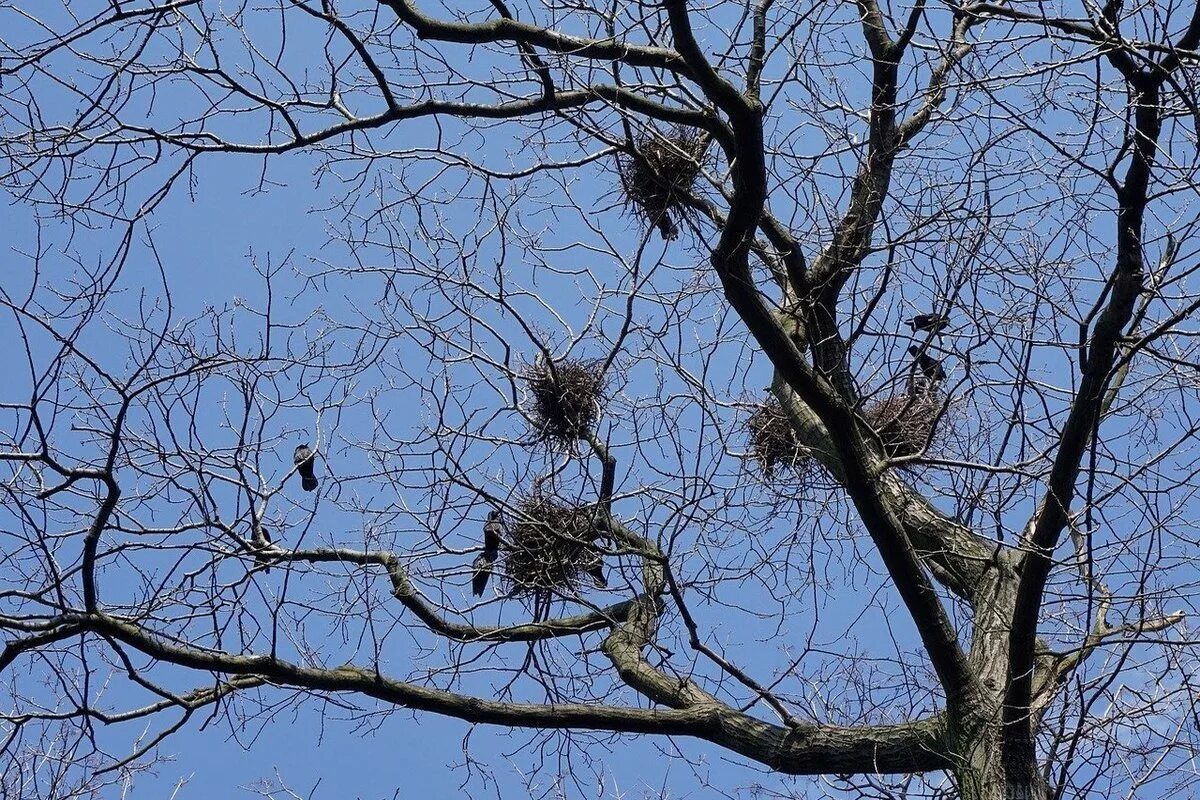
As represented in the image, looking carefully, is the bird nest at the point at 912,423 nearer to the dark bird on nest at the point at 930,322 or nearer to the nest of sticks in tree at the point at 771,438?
the nest of sticks in tree at the point at 771,438

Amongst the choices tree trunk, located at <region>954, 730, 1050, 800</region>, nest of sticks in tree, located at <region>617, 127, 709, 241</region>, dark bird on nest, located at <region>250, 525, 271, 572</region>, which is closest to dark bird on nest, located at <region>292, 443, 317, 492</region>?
dark bird on nest, located at <region>250, 525, 271, 572</region>

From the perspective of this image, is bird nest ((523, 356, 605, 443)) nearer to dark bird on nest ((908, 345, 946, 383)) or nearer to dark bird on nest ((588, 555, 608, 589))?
dark bird on nest ((588, 555, 608, 589))

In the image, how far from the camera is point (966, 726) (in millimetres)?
4504

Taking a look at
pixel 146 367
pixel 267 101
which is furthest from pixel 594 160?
pixel 146 367

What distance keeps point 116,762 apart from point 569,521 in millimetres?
2071

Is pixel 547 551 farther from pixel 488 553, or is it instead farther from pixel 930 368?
pixel 930 368

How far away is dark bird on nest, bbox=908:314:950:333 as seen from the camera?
4.19 metres

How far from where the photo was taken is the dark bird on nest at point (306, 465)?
18.6 ft

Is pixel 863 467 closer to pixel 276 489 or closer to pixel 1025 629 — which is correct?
pixel 1025 629

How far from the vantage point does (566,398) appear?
6.02m

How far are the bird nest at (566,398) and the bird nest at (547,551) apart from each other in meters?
0.48

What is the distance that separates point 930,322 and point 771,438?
6.94ft

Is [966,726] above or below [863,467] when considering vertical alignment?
below

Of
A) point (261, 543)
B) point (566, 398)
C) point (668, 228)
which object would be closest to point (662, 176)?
point (668, 228)
